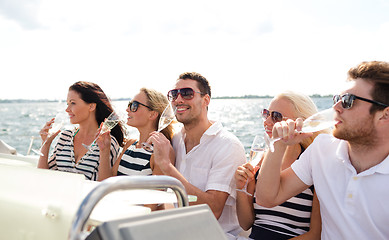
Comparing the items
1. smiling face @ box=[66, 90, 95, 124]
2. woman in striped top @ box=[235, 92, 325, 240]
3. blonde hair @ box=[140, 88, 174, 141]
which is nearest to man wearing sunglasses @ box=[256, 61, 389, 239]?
woman in striped top @ box=[235, 92, 325, 240]

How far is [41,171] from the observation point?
4.23ft

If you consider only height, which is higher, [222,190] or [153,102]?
[153,102]

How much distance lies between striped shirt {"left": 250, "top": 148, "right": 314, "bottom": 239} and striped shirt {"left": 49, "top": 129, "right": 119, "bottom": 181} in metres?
1.88

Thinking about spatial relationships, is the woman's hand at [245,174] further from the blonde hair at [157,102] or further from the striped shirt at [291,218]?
the blonde hair at [157,102]

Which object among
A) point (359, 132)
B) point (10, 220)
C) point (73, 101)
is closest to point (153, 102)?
point (73, 101)

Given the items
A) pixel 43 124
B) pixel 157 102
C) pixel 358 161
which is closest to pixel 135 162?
pixel 157 102

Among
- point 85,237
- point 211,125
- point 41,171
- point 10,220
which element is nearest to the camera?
point 85,237

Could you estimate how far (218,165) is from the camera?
119 inches

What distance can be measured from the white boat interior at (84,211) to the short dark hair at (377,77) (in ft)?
4.44

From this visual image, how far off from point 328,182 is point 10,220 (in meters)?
1.79

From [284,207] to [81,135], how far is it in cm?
253

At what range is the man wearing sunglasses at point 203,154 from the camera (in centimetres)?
292

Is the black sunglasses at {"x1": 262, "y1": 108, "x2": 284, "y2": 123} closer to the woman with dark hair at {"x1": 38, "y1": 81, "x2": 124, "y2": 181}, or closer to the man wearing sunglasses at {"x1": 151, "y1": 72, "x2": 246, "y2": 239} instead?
the man wearing sunglasses at {"x1": 151, "y1": 72, "x2": 246, "y2": 239}

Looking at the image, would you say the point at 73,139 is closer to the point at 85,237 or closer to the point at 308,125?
the point at 308,125
